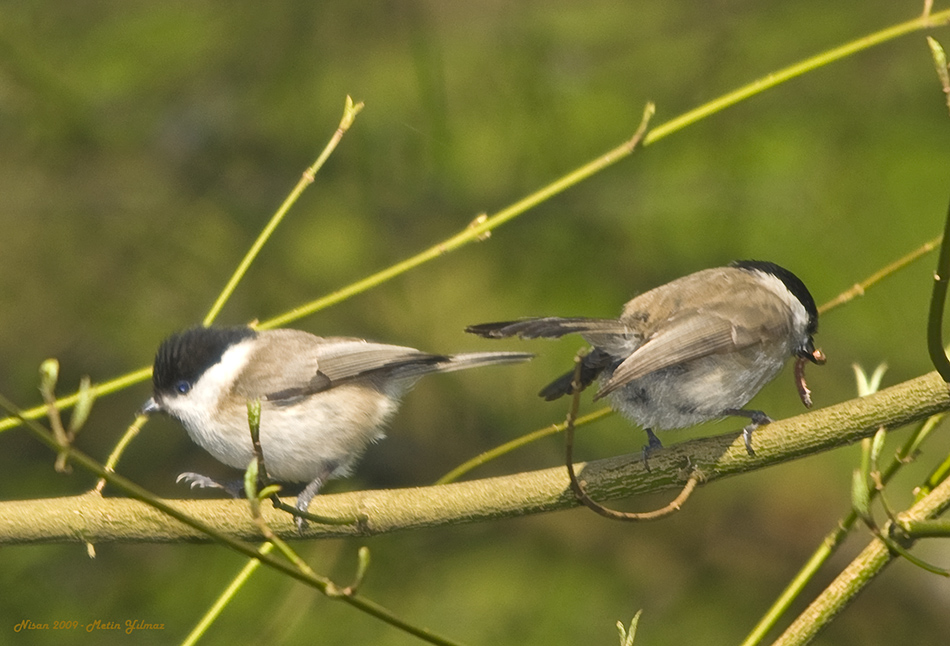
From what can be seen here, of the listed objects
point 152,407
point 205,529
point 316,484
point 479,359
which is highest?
point 205,529

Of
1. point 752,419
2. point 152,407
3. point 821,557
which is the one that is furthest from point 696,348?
point 152,407

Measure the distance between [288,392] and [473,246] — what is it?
2.41 m

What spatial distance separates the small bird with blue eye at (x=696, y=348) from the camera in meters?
2.62

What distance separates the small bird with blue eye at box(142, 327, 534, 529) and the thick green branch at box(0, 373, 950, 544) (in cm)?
42

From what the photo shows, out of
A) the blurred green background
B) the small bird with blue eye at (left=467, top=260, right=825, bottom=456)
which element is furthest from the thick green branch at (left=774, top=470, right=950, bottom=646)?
the blurred green background

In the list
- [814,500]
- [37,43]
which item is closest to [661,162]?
[814,500]

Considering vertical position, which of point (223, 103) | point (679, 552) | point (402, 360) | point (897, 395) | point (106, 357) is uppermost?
point (223, 103)

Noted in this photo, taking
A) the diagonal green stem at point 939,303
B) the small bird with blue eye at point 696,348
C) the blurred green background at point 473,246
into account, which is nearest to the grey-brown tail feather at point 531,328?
the small bird with blue eye at point 696,348

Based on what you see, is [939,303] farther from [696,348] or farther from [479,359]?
[479,359]

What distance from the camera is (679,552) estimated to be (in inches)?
182

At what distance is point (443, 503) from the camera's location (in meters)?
2.17

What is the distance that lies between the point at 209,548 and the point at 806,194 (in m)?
3.12

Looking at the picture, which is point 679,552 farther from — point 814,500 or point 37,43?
point 37,43

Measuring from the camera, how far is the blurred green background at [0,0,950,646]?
4.30 meters
